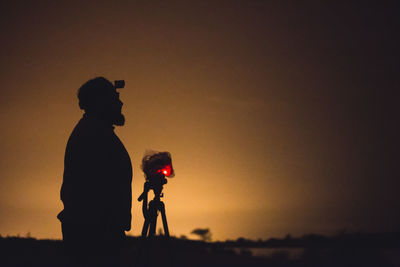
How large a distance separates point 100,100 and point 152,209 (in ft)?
5.12

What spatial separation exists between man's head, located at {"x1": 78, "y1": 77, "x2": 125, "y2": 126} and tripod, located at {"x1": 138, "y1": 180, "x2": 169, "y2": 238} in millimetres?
1093

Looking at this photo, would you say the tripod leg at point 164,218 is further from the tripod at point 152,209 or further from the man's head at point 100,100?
the man's head at point 100,100

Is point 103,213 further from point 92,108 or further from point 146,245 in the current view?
point 146,245

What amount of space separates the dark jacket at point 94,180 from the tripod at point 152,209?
0.92 metres

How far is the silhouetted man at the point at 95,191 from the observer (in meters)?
3.26

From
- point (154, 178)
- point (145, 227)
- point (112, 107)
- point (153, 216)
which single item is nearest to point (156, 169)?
point (154, 178)

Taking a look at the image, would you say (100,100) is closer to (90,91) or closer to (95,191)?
(90,91)

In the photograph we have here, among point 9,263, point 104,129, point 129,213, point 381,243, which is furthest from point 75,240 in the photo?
point 381,243

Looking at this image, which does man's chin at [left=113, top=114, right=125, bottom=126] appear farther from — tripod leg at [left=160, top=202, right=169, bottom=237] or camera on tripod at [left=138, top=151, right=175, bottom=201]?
tripod leg at [left=160, top=202, right=169, bottom=237]

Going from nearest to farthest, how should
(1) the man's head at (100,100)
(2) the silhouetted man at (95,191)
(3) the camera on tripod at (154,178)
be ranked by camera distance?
(2) the silhouetted man at (95,191)
(1) the man's head at (100,100)
(3) the camera on tripod at (154,178)

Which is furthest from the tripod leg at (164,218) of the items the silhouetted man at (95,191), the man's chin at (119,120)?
the man's chin at (119,120)

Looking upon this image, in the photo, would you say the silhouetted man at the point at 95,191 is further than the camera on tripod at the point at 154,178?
No

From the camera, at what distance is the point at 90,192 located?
10.8ft

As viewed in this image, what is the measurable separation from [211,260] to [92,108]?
3769mm
